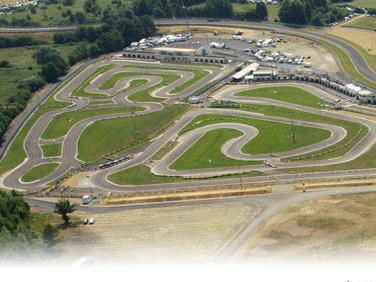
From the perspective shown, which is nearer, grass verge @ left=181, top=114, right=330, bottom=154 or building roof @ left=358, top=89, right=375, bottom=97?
grass verge @ left=181, top=114, right=330, bottom=154

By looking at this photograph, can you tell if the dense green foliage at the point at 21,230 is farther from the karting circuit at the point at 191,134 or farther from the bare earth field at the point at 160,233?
the karting circuit at the point at 191,134

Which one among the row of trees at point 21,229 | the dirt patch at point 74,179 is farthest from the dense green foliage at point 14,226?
the dirt patch at point 74,179

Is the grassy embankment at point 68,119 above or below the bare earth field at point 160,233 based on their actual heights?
above

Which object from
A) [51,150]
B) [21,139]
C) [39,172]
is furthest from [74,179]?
[21,139]

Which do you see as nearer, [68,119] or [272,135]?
[272,135]

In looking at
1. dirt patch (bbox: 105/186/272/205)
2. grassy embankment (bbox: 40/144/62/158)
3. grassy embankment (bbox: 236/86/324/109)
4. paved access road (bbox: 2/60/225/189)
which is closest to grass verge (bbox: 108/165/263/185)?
dirt patch (bbox: 105/186/272/205)

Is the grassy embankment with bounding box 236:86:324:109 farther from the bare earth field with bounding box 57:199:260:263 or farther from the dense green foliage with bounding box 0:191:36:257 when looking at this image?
the dense green foliage with bounding box 0:191:36:257

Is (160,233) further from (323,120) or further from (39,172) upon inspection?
(323,120)
